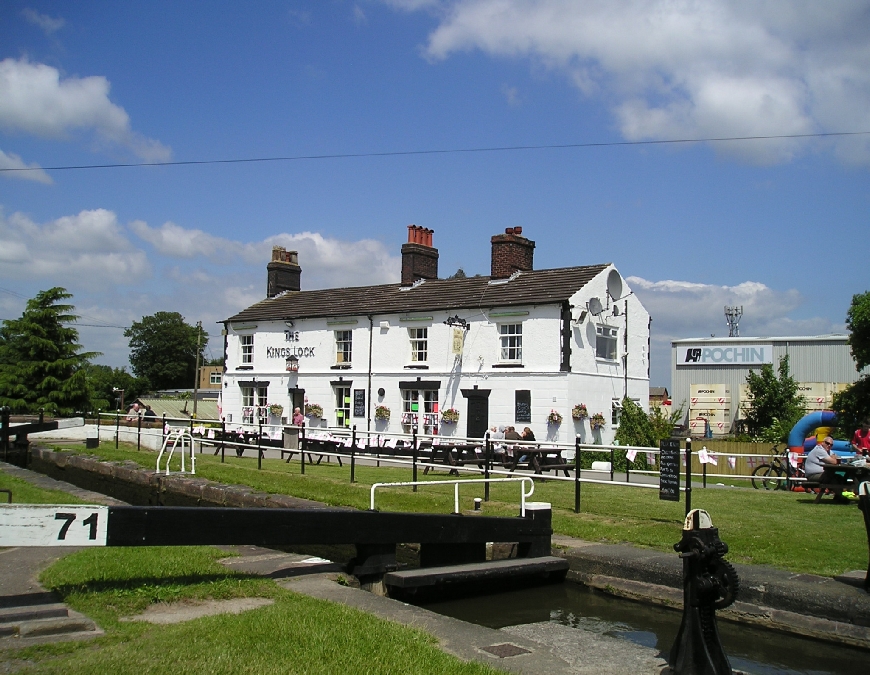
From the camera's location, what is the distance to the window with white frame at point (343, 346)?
31359mm

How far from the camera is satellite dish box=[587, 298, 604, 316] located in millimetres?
26984

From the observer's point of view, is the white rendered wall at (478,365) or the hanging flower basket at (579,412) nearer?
the hanging flower basket at (579,412)

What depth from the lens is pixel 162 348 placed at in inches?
3612

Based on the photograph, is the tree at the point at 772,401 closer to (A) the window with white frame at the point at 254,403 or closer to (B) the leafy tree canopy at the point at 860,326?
(B) the leafy tree canopy at the point at 860,326

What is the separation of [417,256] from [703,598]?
2743 centimetres

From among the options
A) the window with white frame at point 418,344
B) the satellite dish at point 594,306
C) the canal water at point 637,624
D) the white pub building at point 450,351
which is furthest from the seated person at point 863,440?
the window with white frame at point 418,344

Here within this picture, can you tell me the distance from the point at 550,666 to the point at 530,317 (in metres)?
21.6

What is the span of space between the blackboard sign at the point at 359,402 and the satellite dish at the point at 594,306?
29.9ft

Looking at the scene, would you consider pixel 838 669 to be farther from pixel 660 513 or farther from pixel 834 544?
pixel 660 513

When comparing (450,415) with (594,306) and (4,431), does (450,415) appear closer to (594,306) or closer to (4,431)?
(594,306)

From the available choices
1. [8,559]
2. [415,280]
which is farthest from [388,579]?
[415,280]

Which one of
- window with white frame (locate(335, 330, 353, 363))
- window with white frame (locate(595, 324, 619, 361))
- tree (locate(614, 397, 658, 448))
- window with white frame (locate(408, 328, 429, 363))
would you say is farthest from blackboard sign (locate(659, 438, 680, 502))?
window with white frame (locate(335, 330, 353, 363))

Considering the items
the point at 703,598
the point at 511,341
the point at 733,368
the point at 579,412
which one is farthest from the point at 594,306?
the point at 703,598

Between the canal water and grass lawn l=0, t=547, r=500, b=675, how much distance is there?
2.24 meters
